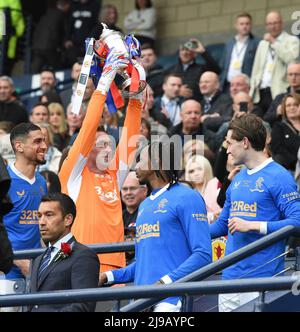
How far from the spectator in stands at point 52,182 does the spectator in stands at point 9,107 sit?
462 centimetres

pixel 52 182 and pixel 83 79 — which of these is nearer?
pixel 83 79

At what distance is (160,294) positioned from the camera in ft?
23.3

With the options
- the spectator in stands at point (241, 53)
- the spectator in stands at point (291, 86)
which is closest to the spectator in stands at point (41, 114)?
the spectator in stands at point (241, 53)

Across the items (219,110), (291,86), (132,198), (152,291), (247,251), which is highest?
(291,86)

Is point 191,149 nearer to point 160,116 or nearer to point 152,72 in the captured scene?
point 160,116

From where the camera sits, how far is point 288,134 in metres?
11.7

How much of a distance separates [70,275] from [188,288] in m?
1.10

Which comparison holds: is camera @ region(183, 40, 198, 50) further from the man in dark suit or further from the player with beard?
the man in dark suit

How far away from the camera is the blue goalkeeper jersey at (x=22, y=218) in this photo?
9.65 m

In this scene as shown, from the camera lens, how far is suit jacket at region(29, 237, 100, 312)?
25.0ft

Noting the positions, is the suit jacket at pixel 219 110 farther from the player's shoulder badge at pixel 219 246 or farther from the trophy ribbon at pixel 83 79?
the player's shoulder badge at pixel 219 246

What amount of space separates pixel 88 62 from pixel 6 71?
9.53 meters

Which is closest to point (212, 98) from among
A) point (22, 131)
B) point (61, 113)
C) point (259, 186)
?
point (61, 113)
